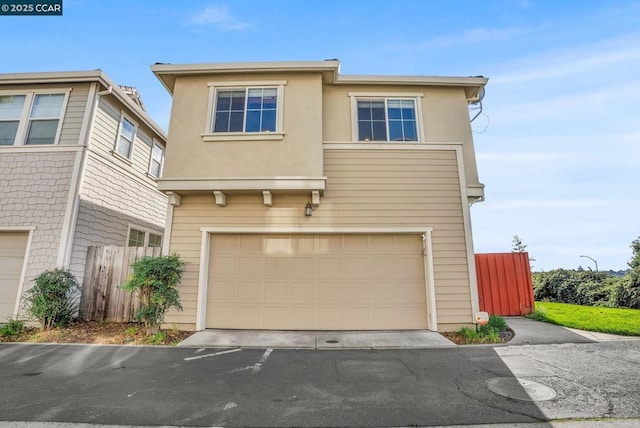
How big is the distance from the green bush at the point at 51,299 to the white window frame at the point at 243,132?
460cm

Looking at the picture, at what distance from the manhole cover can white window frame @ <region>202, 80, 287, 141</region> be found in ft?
20.1

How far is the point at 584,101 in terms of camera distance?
315 inches

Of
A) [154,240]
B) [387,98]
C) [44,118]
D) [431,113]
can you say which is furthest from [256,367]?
[44,118]

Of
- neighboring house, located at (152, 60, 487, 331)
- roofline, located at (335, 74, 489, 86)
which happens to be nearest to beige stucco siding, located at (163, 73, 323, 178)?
neighboring house, located at (152, 60, 487, 331)

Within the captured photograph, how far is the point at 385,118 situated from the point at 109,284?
27.0ft

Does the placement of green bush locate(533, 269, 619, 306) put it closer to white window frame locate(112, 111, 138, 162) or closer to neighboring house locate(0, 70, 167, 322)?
neighboring house locate(0, 70, 167, 322)

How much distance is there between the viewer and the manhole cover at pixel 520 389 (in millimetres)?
3297

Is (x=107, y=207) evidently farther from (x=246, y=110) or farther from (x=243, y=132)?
(x=246, y=110)

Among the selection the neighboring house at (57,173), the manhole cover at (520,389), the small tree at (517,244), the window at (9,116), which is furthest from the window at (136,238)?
the small tree at (517,244)

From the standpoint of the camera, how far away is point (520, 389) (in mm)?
3500

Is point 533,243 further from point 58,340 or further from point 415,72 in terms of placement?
point 58,340

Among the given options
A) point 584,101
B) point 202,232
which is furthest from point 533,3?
point 202,232

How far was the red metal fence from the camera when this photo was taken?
8.76 metres

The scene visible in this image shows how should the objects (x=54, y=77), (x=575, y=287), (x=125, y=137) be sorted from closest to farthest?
(x=54, y=77)
(x=125, y=137)
(x=575, y=287)
